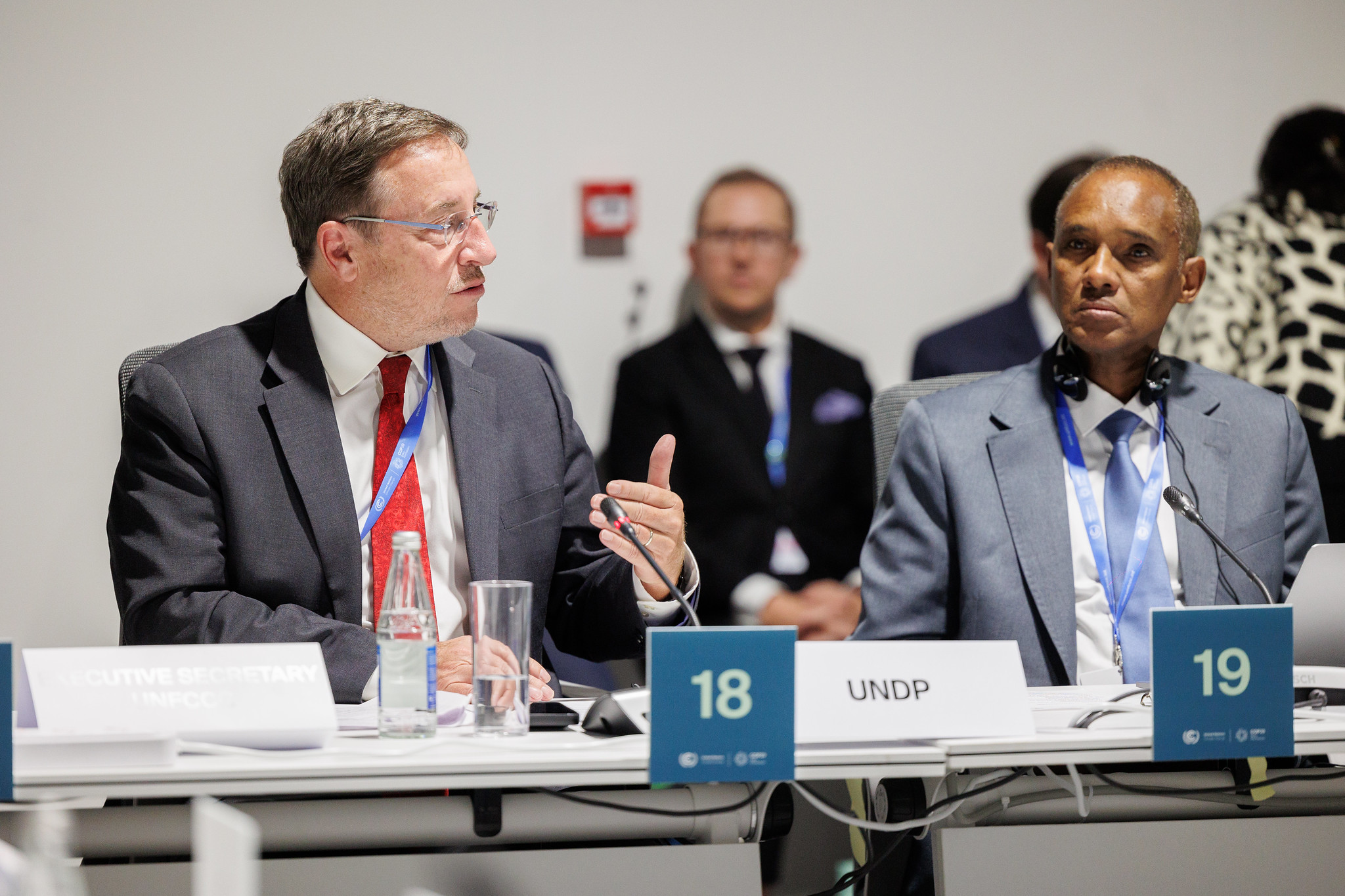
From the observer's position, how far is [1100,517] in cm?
204

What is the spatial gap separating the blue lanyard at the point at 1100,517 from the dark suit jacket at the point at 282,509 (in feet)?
2.48

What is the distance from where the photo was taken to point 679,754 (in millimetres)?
1168

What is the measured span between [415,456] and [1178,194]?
1377 millimetres

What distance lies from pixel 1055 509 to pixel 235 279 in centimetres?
221

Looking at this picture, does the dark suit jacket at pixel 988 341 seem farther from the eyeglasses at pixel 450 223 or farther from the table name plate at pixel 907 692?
the table name plate at pixel 907 692

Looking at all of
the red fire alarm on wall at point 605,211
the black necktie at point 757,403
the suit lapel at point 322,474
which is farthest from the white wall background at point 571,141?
the suit lapel at point 322,474

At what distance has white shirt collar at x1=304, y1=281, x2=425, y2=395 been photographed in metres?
1.90

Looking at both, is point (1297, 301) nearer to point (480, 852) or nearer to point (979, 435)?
point (979, 435)

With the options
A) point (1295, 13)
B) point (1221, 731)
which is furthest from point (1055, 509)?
point (1295, 13)

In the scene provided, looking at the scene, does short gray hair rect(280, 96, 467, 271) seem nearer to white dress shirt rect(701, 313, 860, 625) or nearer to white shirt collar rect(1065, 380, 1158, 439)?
white shirt collar rect(1065, 380, 1158, 439)

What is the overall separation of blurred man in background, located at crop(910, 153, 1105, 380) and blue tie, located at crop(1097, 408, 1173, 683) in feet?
4.39

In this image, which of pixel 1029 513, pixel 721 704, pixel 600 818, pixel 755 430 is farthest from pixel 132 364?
pixel 755 430

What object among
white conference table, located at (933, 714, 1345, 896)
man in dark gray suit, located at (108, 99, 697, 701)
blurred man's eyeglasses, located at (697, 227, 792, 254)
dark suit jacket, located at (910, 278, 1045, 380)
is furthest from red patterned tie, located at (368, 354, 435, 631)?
dark suit jacket, located at (910, 278, 1045, 380)

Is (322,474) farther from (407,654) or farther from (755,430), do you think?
(755,430)
